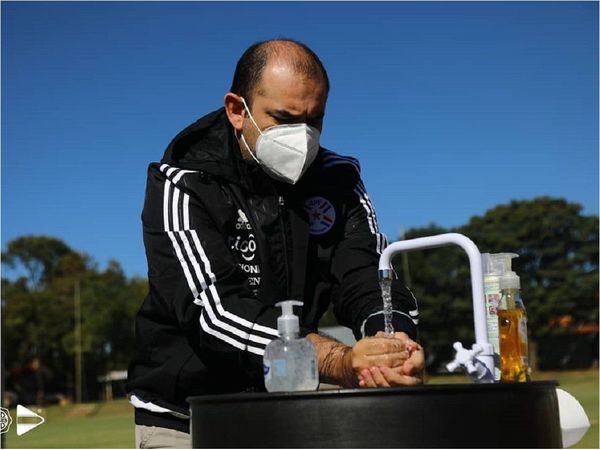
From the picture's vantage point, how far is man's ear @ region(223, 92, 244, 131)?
3406 mm

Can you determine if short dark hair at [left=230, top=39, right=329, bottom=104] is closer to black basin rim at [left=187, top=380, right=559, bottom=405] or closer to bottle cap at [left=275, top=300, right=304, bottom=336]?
bottle cap at [left=275, top=300, right=304, bottom=336]

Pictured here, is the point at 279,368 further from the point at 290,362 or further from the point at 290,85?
the point at 290,85

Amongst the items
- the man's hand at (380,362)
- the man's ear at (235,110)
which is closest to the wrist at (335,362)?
the man's hand at (380,362)

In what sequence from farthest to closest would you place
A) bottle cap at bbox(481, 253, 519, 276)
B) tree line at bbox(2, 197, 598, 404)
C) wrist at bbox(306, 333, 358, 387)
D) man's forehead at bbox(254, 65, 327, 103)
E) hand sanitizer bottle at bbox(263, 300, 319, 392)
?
tree line at bbox(2, 197, 598, 404)
man's forehead at bbox(254, 65, 327, 103)
bottle cap at bbox(481, 253, 519, 276)
wrist at bbox(306, 333, 358, 387)
hand sanitizer bottle at bbox(263, 300, 319, 392)

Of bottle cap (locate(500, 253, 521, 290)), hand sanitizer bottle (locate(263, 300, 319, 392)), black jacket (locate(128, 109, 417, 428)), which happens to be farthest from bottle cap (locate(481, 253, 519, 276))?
hand sanitizer bottle (locate(263, 300, 319, 392))

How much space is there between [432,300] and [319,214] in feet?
220

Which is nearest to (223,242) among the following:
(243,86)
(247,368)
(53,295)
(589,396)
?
(247,368)

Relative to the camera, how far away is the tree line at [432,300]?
6756cm

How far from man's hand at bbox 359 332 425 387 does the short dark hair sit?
106cm

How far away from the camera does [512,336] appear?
261 centimetres

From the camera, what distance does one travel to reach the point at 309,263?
3.37 m


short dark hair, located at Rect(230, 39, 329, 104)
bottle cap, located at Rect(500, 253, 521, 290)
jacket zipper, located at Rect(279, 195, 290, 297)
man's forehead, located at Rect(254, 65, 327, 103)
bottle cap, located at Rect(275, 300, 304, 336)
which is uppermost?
short dark hair, located at Rect(230, 39, 329, 104)

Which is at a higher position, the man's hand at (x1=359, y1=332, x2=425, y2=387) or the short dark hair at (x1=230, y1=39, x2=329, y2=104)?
the short dark hair at (x1=230, y1=39, x2=329, y2=104)

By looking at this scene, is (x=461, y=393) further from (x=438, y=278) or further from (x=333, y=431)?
(x=438, y=278)
